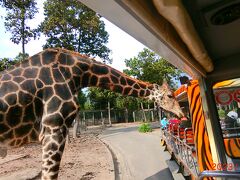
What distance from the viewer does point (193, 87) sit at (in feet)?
17.0

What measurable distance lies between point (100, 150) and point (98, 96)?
73.7ft

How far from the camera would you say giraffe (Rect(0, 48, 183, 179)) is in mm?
5125

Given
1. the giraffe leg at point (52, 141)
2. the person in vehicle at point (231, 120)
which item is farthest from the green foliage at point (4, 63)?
the person in vehicle at point (231, 120)

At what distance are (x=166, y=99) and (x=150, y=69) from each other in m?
22.3

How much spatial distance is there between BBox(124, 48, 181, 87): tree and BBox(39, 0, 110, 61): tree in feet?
36.5

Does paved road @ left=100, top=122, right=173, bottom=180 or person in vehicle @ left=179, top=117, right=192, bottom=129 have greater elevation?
person in vehicle @ left=179, top=117, right=192, bottom=129

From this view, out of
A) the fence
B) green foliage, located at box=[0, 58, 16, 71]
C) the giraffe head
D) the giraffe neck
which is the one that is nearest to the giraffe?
the giraffe neck

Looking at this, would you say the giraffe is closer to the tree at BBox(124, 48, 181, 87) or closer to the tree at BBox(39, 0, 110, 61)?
the tree at BBox(39, 0, 110, 61)

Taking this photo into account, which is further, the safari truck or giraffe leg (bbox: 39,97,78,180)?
giraffe leg (bbox: 39,97,78,180)

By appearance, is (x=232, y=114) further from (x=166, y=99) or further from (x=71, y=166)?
(x=71, y=166)

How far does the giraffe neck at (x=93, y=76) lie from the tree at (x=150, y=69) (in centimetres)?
2120

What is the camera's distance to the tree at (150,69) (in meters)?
28.1

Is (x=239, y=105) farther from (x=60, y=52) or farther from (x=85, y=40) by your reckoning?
(x=85, y=40)

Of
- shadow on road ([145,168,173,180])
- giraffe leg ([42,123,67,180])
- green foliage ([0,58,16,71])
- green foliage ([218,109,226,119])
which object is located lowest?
shadow on road ([145,168,173,180])
